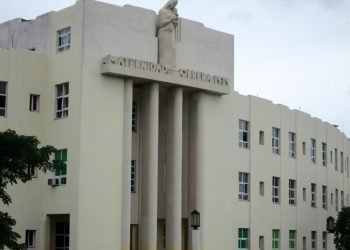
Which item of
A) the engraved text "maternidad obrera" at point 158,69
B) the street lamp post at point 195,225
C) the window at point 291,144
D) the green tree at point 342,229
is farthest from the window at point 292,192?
the street lamp post at point 195,225

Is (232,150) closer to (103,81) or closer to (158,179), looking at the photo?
(158,179)

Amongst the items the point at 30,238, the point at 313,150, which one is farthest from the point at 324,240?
the point at 30,238

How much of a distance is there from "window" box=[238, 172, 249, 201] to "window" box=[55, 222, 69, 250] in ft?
37.4

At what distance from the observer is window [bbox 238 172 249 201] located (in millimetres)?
44156

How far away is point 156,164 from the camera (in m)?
36.8

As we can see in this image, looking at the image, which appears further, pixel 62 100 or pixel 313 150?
pixel 313 150

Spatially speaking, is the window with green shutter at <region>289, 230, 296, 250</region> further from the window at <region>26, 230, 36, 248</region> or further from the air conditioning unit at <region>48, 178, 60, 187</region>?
the window at <region>26, 230, 36, 248</region>

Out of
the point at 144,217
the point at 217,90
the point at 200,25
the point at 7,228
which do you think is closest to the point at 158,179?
the point at 144,217

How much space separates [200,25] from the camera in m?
40.7

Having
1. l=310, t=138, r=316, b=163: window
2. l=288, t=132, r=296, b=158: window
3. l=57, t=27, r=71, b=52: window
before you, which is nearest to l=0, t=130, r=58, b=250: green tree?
l=57, t=27, r=71, b=52: window

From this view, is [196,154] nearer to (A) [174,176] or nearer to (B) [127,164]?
(A) [174,176]

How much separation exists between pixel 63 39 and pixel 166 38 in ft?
16.1

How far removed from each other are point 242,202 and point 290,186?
6.59 m

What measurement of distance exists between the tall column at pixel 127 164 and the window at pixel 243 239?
10.1 metres
